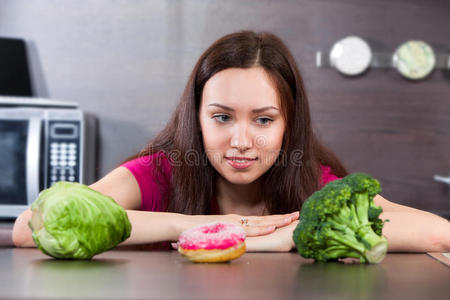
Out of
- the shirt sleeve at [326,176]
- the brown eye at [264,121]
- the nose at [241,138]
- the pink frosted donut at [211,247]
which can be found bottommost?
the shirt sleeve at [326,176]

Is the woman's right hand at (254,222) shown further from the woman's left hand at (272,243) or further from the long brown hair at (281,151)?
the long brown hair at (281,151)

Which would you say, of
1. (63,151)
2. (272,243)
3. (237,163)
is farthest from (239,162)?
(63,151)

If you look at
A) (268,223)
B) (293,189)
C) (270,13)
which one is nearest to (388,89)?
(270,13)

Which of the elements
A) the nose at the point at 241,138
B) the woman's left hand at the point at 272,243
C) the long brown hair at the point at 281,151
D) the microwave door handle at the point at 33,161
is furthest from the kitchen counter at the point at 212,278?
the microwave door handle at the point at 33,161

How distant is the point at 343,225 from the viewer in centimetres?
83

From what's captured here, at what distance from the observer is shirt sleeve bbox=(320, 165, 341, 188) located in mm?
1690

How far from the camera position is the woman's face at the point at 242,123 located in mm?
1306

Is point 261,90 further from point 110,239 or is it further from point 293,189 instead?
point 110,239

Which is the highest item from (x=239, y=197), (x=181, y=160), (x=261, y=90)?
(x=261, y=90)

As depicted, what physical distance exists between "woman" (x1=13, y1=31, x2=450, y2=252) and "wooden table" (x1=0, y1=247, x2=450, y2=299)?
10.4 inches

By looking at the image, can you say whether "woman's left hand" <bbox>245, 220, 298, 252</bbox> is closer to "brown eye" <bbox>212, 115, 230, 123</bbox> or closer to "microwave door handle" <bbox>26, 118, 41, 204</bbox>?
"brown eye" <bbox>212, 115, 230, 123</bbox>

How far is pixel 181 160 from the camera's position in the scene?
1543 mm

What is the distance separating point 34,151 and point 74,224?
4.65 ft

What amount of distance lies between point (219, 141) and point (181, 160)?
24 cm
